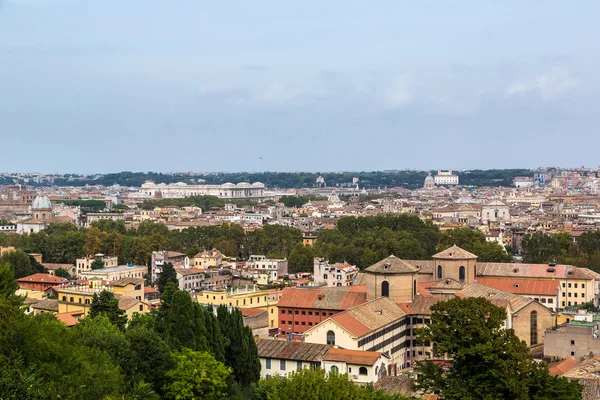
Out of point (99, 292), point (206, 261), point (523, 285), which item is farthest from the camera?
point (206, 261)

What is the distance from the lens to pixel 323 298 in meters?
35.6

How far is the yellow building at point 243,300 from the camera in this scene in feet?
126

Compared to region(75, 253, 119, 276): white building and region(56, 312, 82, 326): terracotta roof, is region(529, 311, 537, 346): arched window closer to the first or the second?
region(56, 312, 82, 326): terracotta roof

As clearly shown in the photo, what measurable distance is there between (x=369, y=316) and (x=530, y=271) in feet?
45.2

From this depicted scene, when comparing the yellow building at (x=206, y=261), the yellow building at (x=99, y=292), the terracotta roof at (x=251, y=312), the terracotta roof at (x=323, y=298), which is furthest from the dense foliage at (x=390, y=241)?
the terracotta roof at (x=251, y=312)

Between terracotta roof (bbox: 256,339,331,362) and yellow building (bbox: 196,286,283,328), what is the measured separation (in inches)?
356

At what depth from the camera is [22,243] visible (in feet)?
215

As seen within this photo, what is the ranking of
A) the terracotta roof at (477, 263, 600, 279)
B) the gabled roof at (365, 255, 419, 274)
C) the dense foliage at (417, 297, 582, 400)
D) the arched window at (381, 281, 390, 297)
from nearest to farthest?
1. the dense foliage at (417, 297, 582, 400)
2. the gabled roof at (365, 255, 419, 274)
3. the arched window at (381, 281, 390, 297)
4. the terracotta roof at (477, 263, 600, 279)

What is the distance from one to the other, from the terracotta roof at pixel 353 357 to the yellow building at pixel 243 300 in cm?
1054

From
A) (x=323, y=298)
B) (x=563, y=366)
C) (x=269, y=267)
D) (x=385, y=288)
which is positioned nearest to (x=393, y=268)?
(x=385, y=288)

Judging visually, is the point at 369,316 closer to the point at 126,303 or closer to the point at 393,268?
the point at 393,268

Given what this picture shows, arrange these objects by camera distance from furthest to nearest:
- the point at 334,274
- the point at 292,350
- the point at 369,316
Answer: the point at 334,274, the point at 369,316, the point at 292,350

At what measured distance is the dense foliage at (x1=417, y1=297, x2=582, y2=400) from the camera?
63.8 ft

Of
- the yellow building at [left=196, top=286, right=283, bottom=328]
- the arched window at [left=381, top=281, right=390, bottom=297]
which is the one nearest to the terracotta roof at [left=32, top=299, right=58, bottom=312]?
the yellow building at [left=196, top=286, right=283, bottom=328]
